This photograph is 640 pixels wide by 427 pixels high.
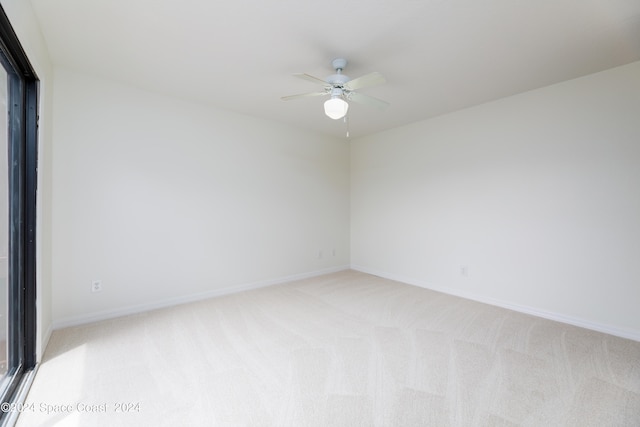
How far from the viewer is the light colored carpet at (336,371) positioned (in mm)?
1532

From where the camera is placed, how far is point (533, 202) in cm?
301

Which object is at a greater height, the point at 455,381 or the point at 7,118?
the point at 7,118

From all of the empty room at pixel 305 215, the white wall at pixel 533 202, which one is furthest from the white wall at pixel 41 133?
the white wall at pixel 533 202

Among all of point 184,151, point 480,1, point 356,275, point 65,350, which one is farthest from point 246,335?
point 480,1

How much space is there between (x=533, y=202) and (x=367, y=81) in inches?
91.3

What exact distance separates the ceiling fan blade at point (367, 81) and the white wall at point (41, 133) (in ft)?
6.45

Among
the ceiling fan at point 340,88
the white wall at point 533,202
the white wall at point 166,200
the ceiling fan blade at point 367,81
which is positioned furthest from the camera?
the white wall at point 166,200

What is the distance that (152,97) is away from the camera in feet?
9.95

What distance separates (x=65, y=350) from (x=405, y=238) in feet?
Result: 13.0

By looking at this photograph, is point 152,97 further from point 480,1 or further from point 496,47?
point 496,47

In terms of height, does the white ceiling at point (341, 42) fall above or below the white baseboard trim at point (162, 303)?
above

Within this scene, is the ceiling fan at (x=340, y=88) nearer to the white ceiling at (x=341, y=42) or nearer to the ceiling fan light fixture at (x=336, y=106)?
the ceiling fan light fixture at (x=336, y=106)

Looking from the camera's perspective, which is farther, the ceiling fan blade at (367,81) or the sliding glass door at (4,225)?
the ceiling fan blade at (367,81)

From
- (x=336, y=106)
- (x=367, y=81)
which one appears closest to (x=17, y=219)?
(x=336, y=106)
